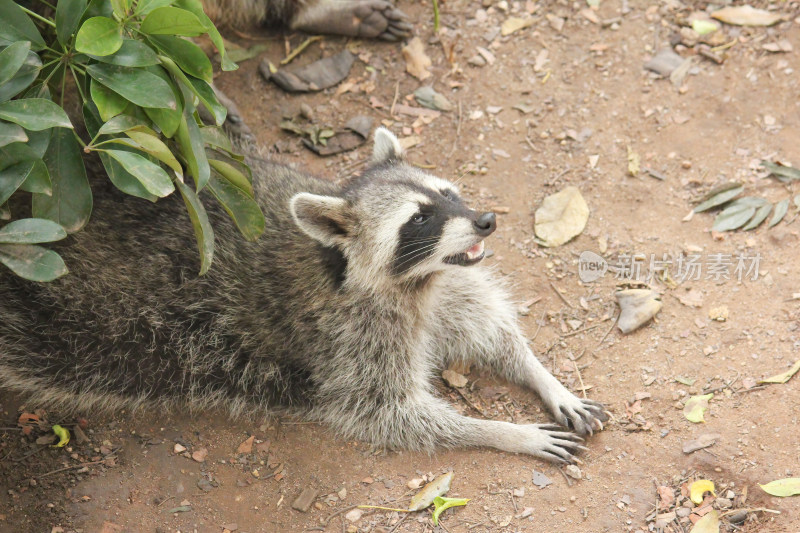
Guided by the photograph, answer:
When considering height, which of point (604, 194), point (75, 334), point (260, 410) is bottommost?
point (260, 410)

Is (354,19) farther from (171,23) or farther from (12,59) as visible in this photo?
(12,59)

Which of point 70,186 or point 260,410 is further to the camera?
point 260,410

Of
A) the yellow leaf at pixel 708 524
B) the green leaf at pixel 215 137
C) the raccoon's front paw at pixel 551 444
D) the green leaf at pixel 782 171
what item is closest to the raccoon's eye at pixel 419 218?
the green leaf at pixel 215 137

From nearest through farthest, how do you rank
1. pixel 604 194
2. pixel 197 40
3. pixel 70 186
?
1. pixel 70 186
2. pixel 604 194
3. pixel 197 40

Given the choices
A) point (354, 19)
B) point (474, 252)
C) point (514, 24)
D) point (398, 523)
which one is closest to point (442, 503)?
point (398, 523)

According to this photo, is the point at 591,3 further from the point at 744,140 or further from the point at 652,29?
the point at 744,140

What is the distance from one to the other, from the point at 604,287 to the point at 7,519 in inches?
130

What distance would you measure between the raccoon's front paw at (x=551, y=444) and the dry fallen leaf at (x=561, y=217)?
1303 millimetres

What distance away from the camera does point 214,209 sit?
4172 millimetres

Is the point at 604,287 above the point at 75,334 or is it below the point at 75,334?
above

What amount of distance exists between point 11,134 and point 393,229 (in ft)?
5.70

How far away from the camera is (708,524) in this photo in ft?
11.0

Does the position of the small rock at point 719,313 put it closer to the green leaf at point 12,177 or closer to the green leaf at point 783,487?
the green leaf at point 783,487

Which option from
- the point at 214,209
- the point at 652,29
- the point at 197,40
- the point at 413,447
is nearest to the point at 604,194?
the point at 652,29
